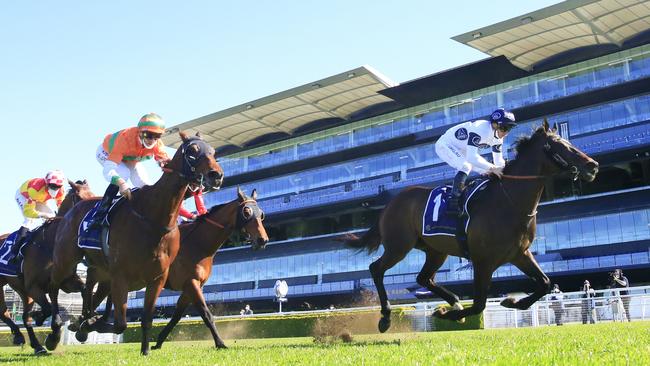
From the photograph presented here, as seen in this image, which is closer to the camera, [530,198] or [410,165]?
[530,198]

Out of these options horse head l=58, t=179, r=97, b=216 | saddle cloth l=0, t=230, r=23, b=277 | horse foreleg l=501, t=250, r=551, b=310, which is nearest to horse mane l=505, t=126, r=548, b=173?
horse foreleg l=501, t=250, r=551, b=310

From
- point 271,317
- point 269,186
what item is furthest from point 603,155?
point 269,186

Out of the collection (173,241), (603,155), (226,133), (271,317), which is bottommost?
(271,317)

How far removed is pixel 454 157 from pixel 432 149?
41.6 meters

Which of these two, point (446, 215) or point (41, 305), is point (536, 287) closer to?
point (446, 215)

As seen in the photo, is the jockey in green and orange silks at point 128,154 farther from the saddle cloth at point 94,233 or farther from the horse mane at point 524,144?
the horse mane at point 524,144

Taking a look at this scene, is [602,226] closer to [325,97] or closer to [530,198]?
[325,97]

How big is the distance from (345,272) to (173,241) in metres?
45.1

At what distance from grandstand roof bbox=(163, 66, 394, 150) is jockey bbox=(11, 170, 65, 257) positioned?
36927 millimetres

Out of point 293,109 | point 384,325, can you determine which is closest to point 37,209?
point 384,325

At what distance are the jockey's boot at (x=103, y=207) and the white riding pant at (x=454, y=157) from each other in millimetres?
4462

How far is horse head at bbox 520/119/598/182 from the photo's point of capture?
746 cm

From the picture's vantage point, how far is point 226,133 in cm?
6372

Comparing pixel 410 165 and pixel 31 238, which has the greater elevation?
pixel 410 165
